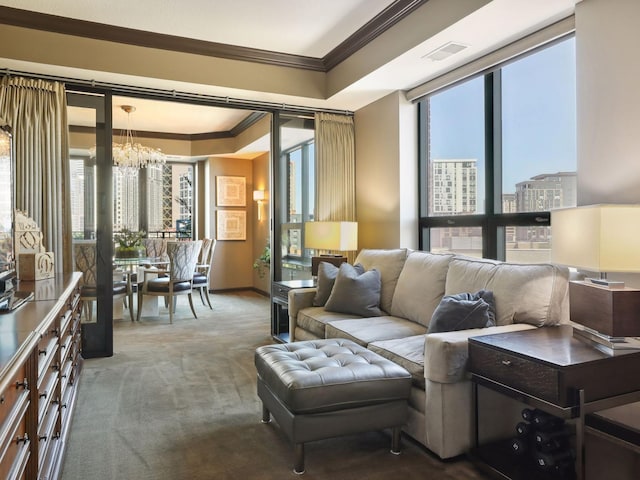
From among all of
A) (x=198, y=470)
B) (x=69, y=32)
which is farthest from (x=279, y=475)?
(x=69, y=32)

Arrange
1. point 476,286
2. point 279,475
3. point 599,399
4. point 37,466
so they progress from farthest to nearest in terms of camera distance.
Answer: point 476,286 < point 279,475 < point 599,399 < point 37,466

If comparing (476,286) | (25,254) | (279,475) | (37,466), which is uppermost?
(25,254)

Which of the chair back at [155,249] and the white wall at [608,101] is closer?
the white wall at [608,101]

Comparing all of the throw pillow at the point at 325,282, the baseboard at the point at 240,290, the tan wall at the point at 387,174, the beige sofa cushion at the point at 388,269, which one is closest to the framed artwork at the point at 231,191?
the baseboard at the point at 240,290

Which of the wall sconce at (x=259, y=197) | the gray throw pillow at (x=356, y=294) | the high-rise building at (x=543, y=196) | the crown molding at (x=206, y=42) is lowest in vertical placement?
the gray throw pillow at (x=356, y=294)

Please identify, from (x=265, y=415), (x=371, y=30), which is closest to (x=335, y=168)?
(x=371, y=30)

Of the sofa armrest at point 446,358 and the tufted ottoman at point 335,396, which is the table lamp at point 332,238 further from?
the sofa armrest at point 446,358

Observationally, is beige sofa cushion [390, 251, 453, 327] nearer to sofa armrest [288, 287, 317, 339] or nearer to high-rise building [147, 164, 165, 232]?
sofa armrest [288, 287, 317, 339]

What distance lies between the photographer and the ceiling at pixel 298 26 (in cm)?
295

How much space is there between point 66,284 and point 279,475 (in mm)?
1806

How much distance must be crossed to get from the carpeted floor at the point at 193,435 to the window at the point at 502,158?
1.82 meters

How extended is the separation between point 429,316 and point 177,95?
3155 mm

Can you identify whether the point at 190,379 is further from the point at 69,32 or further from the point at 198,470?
the point at 69,32

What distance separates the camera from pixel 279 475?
2152 millimetres
